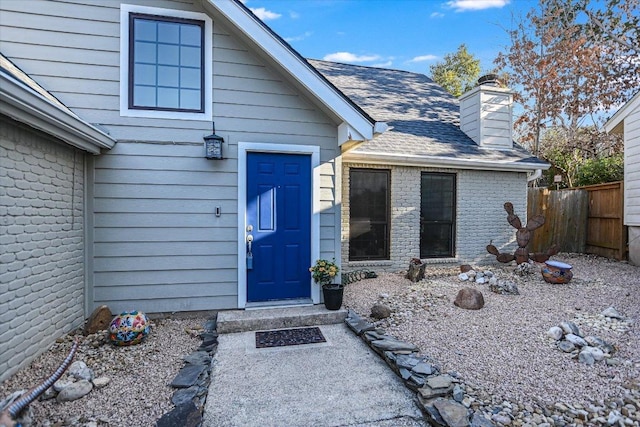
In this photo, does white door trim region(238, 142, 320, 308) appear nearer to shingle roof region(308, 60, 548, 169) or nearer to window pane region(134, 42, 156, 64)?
window pane region(134, 42, 156, 64)

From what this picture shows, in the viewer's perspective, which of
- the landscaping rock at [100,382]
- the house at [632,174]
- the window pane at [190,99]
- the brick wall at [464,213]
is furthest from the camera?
the house at [632,174]

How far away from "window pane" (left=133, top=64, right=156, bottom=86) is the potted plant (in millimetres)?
3167

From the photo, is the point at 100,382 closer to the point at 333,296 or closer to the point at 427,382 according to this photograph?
the point at 333,296

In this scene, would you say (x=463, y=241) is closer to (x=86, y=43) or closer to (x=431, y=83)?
(x=431, y=83)

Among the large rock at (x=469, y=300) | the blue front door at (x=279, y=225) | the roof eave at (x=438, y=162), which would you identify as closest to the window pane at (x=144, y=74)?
the blue front door at (x=279, y=225)

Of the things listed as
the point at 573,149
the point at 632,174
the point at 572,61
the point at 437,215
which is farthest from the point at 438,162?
the point at 572,61

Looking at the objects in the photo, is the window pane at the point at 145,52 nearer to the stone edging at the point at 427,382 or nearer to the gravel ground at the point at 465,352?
the gravel ground at the point at 465,352

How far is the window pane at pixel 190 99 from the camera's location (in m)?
4.34

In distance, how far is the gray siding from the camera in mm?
3941

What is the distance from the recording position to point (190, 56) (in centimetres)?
436

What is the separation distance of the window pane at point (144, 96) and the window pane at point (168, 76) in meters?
0.15

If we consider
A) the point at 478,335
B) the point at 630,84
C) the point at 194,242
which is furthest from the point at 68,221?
the point at 630,84

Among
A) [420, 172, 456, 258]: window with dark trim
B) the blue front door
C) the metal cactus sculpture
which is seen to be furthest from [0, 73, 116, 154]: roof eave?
the metal cactus sculpture

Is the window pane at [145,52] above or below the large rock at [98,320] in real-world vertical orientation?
above
